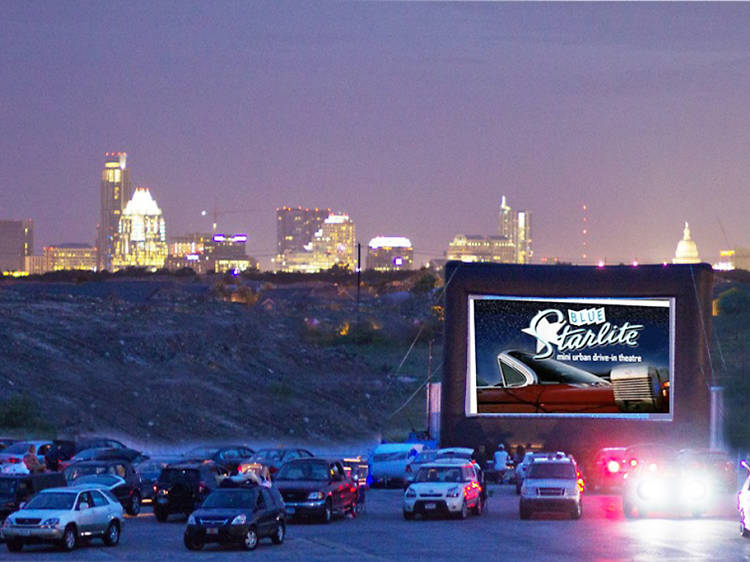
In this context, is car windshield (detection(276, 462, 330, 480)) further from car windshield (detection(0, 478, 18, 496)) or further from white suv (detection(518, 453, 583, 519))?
car windshield (detection(0, 478, 18, 496))

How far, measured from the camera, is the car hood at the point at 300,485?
29.7 meters

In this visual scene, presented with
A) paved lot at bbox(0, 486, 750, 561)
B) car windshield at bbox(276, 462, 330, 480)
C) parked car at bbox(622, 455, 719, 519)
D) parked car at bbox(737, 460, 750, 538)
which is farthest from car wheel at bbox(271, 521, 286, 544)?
parked car at bbox(622, 455, 719, 519)

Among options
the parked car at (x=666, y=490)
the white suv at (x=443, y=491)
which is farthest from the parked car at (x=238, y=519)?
the parked car at (x=666, y=490)

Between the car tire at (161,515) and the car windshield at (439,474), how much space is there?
5919 mm

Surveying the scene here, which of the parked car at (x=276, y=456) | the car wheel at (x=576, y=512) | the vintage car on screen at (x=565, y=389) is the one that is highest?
the vintage car on screen at (x=565, y=389)

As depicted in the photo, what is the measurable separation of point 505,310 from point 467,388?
10.6 ft

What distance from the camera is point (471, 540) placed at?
25641mm

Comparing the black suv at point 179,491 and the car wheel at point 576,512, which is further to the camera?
the car wheel at point 576,512

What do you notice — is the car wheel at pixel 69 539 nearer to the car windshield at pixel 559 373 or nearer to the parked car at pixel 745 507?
the parked car at pixel 745 507

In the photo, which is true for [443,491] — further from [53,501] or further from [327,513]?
[53,501]

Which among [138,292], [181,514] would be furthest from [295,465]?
[138,292]

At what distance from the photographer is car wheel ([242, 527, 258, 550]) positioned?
79.6 ft

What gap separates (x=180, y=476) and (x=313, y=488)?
3280mm

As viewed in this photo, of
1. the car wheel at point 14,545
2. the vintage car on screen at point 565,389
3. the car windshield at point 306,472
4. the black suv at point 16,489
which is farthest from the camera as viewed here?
the vintage car on screen at point 565,389
